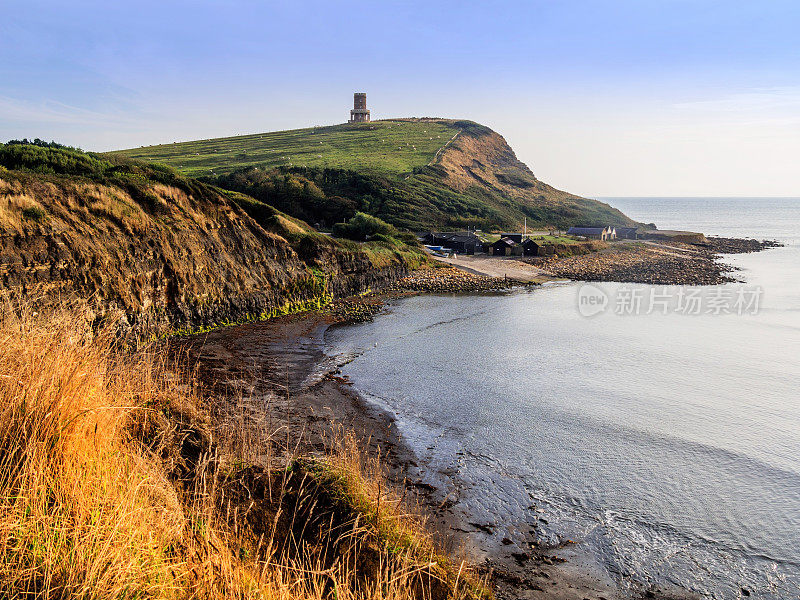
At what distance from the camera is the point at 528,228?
99.3 meters

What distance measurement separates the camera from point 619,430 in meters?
18.7

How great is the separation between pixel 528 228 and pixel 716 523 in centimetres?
9002

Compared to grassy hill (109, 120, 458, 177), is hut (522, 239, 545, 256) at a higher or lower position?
lower

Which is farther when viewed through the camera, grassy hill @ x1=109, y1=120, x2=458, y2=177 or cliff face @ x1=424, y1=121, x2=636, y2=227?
cliff face @ x1=424, y1=121, x2=636, y2=227

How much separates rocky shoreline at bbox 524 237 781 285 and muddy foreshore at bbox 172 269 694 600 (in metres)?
38.2

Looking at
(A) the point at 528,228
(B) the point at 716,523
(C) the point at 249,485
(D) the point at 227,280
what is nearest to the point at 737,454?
(B) the point at 716,523

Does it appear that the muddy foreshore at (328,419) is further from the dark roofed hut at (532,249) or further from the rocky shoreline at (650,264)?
the dark roofed hut at (532,249)

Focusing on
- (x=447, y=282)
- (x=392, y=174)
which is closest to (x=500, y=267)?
(x=447, y=282)

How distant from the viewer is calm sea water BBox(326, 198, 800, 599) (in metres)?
12.0

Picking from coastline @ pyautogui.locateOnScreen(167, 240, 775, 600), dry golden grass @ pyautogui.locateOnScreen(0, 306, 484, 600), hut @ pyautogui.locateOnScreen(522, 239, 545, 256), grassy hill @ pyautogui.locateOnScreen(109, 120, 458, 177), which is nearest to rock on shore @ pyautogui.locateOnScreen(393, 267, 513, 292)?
coastline @ pyautogui.locateOnScreen(167, 240, 775, 600)

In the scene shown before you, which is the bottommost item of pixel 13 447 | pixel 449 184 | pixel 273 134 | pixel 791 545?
pixel 791 545

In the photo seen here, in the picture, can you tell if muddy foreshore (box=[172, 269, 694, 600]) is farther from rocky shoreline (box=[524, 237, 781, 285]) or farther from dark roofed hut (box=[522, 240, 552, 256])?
dark roofed hut (box=[522, 240, 552, 256])

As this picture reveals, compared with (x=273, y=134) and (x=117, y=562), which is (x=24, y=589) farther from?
(x=273, y=134)

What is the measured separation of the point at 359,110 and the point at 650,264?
107 metres
